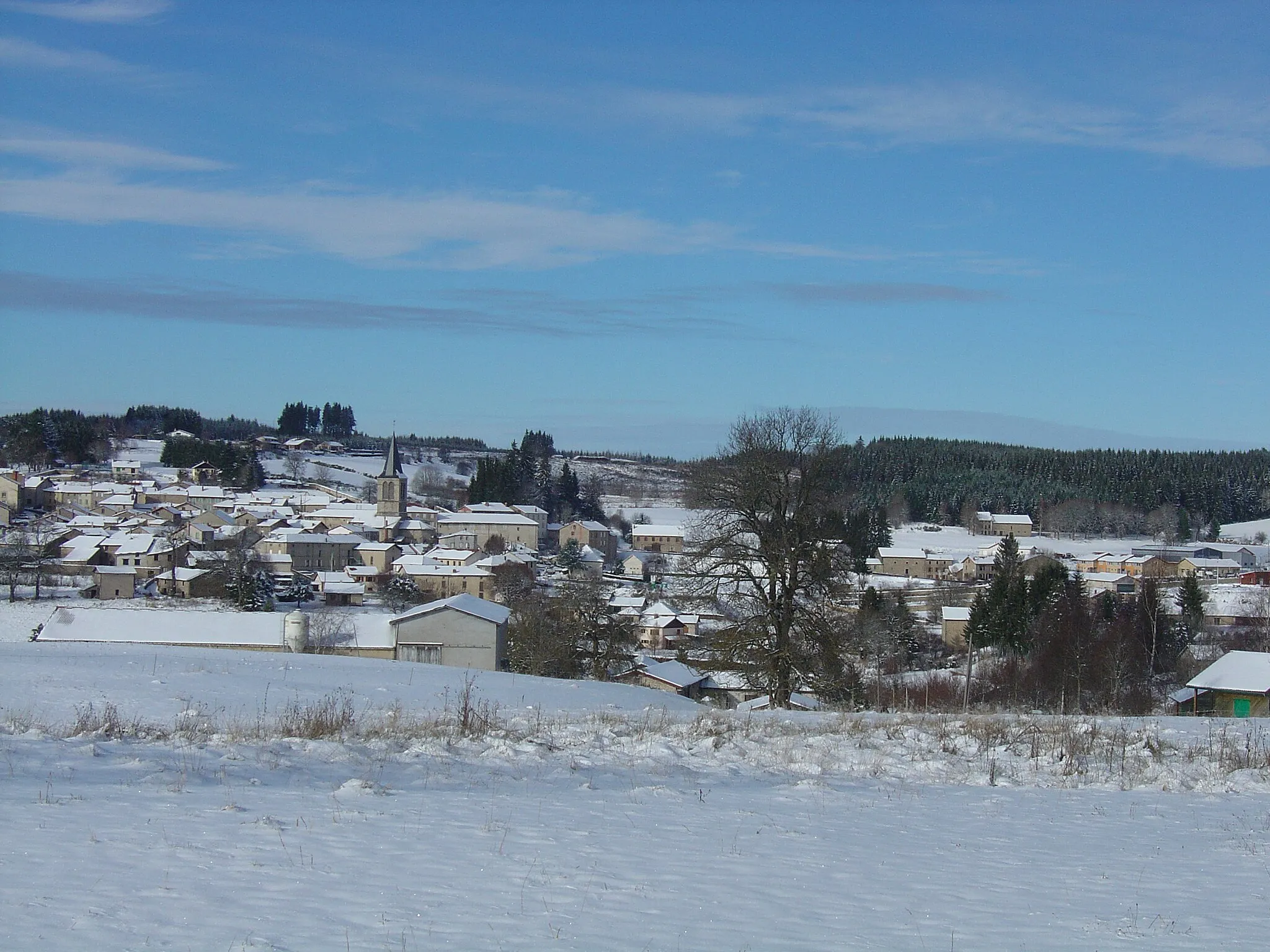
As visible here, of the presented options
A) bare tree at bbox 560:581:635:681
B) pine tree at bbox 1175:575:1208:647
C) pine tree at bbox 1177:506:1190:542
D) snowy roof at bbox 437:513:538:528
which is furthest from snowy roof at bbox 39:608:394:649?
pine tree at bbox 1177:506:1190:542

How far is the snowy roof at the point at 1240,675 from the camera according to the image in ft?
78.4

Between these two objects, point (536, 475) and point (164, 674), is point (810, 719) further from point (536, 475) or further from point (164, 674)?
point (536, 475)

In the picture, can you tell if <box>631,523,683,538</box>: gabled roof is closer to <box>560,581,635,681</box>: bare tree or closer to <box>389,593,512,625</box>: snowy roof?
<box>560,581,635,681</box>: bare tree

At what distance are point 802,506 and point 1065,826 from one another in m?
11.9

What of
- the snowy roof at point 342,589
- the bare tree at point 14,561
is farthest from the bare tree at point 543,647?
the bare tree at point 14,561

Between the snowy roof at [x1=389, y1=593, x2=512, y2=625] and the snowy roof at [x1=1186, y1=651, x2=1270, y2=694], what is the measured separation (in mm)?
19329

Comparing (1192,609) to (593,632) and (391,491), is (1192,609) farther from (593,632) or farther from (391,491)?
(391,491)

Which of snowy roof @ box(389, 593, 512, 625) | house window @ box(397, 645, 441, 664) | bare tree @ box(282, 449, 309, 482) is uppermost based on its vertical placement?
bare tree @ box(282, 449, 309, 482)

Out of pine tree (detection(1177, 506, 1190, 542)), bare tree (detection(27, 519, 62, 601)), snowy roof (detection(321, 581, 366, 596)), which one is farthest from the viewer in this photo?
pine tree (detection(1177, 506, 1190, 542))

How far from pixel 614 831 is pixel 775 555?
12.9m

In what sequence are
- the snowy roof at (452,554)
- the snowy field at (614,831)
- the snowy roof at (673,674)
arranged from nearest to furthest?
1. the snowy field at (614,831)
2. the snowy roof at (673,674)
3. the snowy roof at (452,554)

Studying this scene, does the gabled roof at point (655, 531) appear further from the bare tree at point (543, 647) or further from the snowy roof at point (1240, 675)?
the snowy roof at point (1240, 675)

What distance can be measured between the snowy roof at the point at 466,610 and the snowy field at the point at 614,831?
70.1 ft

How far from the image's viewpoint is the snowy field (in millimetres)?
4684
